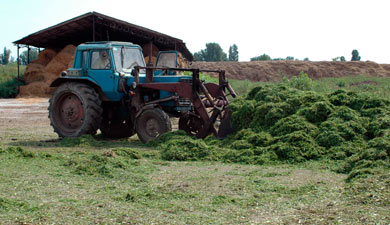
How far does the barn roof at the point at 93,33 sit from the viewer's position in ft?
78.4

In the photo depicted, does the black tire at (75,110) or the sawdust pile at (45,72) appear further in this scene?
the sawdust pile at (45,72)

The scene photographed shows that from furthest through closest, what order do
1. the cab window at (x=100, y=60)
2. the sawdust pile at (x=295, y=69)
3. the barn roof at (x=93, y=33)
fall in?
the sawdust pile at (x=295, y=69)
the barn roof at (x=93, y=33)
the cab window at (x=100, y=60)

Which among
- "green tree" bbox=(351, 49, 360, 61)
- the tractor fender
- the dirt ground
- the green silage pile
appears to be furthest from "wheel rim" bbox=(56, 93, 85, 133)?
"green tree" bbox=(351, 49, 360, 61)

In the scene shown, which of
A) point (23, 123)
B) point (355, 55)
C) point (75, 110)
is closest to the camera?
point (75, 110)

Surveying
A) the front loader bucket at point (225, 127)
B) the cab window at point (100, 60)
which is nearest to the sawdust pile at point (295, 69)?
the cab window at point (100, 60)

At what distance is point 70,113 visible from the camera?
11391 millimetres

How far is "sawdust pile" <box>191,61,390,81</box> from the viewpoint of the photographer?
161 feet

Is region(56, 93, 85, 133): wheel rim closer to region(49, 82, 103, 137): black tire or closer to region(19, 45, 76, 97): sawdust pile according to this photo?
region(49, 82, 103, 137): black tire

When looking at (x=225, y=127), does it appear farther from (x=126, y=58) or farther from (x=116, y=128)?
(x=116, y=128)

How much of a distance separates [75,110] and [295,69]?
41.7 metres

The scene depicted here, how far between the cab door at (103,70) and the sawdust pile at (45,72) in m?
15.8

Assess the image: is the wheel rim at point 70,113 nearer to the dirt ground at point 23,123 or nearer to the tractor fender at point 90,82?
the tractor fender at point 90,82

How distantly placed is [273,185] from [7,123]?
1121 centimetres

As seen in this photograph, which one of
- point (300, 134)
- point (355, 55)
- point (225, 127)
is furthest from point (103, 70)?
point (355, 55)
